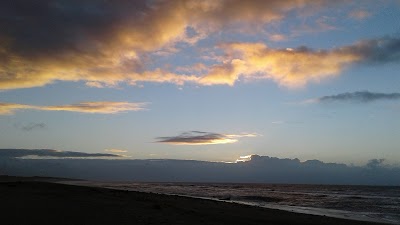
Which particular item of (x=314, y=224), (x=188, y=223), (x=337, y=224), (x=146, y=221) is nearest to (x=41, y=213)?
(x=146, y=221)

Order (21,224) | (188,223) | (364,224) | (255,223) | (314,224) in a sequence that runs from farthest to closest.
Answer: (364,224) < (314,224) < (255,223) < (188,223) < (21,224)

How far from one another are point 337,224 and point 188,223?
418 inches

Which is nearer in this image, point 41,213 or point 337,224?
point 41,213

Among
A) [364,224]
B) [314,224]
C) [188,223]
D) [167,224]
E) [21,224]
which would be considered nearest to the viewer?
[21,224]

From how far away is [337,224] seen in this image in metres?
21.9

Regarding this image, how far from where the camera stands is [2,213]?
1559 cm

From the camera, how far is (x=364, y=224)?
23984 millimetres

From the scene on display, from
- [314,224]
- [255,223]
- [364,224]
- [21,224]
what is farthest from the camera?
[364,224]

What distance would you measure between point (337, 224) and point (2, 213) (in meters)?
18.0

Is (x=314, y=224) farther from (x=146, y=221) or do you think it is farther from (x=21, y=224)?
(x=21, y=224)

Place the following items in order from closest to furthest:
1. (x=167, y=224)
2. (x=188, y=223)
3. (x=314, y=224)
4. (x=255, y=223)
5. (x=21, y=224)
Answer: (x=21, y=224) → (x=167, y=224) → (x=188, y=223) → (x=255, y=223) → (x=314, y=224)

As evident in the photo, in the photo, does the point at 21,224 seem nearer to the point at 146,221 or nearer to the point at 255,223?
the point at 146,221

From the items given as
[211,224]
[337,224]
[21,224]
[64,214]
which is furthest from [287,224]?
[21,224]

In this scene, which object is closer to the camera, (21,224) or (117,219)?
(21,224)
